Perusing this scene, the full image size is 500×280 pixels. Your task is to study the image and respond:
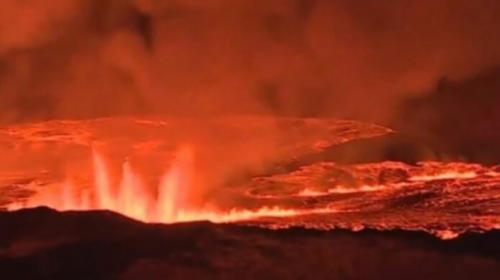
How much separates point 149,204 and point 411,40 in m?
2.68


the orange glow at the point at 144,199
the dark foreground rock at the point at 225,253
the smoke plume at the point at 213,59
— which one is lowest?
the dark foreground rock at the point at 225,253

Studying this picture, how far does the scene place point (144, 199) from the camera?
5.05 m

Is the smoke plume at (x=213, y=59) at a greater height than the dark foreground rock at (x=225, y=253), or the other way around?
the smoke plume at (x=213, y=59)

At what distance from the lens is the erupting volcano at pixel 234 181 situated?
4766mm

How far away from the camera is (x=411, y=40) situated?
271 inches

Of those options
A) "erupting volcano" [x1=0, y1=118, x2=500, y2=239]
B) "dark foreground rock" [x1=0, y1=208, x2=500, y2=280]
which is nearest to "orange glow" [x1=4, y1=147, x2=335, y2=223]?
"erupting volcano" [x1=0, y1=118, x2=500, y2=239]

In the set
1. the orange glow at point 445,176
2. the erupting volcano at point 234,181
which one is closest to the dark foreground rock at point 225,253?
the erupting volcano at point 234,181

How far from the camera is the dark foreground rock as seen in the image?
3779mm

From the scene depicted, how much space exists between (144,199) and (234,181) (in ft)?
2.75

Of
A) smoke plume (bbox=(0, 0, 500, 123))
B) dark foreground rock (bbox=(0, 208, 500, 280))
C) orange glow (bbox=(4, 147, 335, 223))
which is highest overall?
smoke plume (bbox=(0, 0, 500, 123))

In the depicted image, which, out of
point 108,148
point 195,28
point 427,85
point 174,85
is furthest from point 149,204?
point 427,85

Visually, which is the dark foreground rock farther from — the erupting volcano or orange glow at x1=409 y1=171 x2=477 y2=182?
orange glow at x1=409 y1=171 x2=477 y2=182

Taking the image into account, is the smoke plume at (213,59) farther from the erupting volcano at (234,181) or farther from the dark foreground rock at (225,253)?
the dark foreground rock at (225,253)

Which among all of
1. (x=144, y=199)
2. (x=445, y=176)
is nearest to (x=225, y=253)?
(x=144, y=199)
